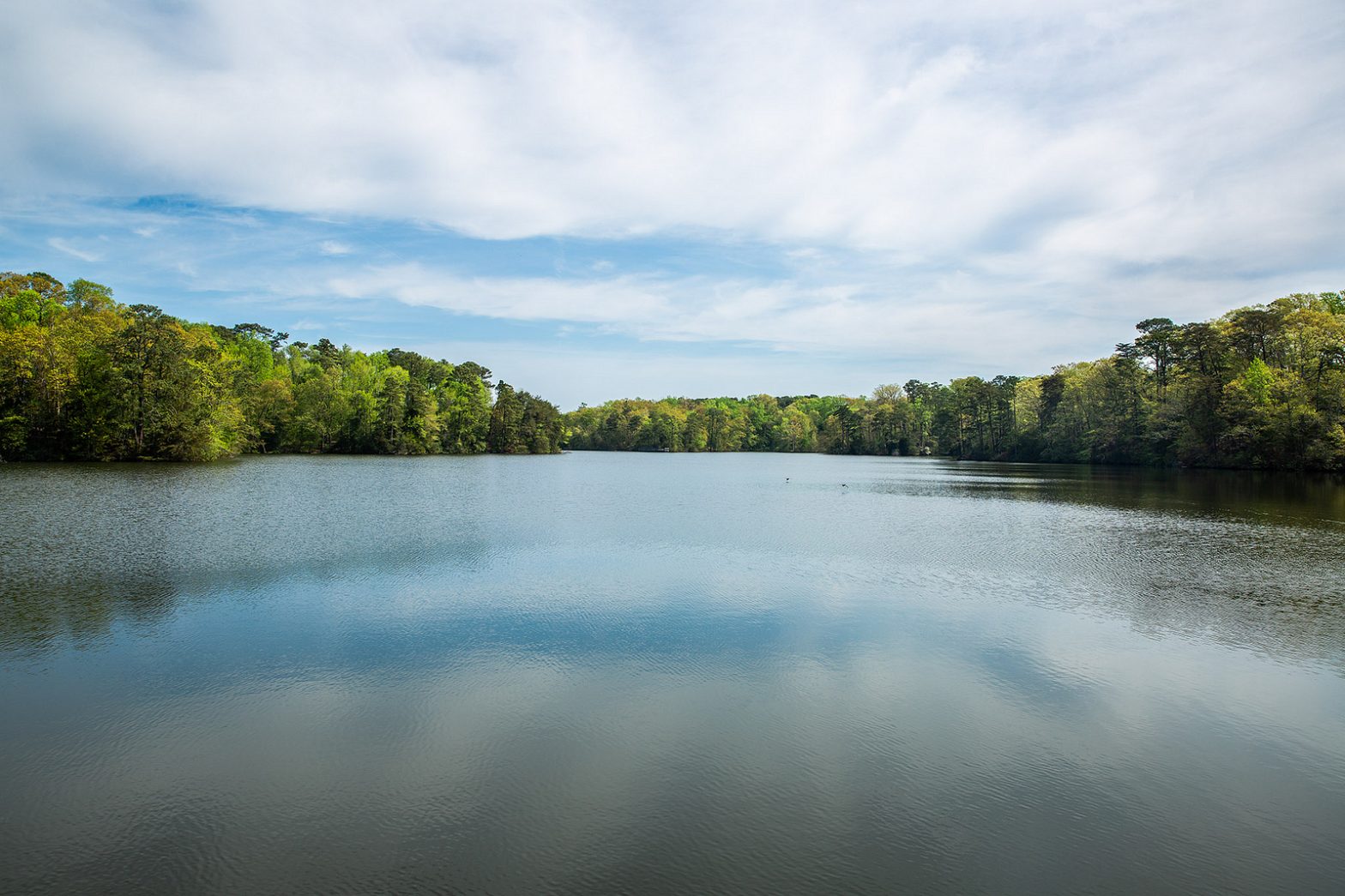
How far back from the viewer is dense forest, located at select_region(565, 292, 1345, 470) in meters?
46.6

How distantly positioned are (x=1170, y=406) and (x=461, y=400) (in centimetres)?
7456

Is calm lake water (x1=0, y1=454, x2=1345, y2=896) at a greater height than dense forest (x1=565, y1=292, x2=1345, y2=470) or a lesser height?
lesser

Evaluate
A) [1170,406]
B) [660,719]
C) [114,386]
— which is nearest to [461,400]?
[114,386]

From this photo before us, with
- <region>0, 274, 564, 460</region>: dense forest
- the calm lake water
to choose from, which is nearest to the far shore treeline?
<region>0, 274, 564, 460</region>: dense forest

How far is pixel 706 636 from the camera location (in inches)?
390

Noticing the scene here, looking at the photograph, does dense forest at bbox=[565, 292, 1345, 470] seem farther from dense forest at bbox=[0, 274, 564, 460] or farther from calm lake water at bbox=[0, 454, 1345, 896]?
dense forest at bbox=[0, 274, 564, 460]

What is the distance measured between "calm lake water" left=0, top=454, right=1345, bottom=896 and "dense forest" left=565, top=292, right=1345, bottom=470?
4003cm

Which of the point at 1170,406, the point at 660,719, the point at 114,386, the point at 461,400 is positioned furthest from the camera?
the point at 461,400

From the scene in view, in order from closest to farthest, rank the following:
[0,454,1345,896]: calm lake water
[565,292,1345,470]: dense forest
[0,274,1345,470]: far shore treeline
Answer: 1. [0,454,1345,896]: calm lake water
2. [0,274,1345,470]: far shore treeline
3. [565,292,1345,470]: dense forest

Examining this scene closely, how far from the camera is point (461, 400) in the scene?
84.9 meters

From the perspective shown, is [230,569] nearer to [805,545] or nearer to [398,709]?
[398,709]

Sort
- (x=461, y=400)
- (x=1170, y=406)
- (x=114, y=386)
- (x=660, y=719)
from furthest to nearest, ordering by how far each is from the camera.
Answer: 1. (x=461, y=400)
2. (x=1170, y=406)
3. (x=114, y=386)
4. (x=660, y=719)

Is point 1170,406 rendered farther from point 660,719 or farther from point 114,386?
point 114,386

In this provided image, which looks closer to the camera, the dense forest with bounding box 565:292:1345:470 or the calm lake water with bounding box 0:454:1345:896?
the calm lake water with bounding box 0:454:1345:896
